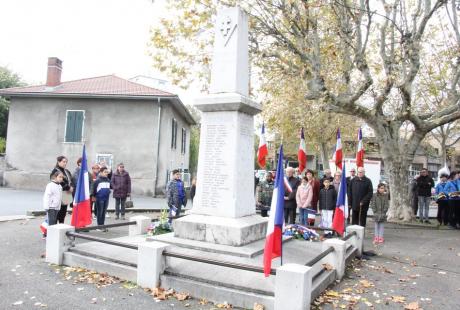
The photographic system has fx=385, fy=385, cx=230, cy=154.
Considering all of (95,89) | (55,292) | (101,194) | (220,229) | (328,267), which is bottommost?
(55,292)

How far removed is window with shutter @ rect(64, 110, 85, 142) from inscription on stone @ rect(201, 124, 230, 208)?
60.9ft

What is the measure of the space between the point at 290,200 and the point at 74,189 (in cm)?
622

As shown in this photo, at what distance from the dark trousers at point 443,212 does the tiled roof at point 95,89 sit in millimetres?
14954

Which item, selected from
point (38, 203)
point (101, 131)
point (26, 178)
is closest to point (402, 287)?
point (38, 203)

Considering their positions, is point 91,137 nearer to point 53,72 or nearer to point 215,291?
point 53,72

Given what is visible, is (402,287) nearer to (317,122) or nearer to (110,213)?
(110,213)

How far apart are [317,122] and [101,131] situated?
14436 mm

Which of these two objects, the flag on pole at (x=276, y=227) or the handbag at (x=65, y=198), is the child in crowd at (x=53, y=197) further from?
the flag on pole at (x=276, y=227)

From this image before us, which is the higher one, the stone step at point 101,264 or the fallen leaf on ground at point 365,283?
the stone step at point 101,264

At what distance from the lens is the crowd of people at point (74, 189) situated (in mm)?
8312

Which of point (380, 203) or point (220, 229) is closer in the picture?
point (220, 229)

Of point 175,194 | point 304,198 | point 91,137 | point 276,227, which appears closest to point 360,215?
point 304,198

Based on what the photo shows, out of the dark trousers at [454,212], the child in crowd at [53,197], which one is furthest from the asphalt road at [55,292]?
the dark trousers at [454,212]

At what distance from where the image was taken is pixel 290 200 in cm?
1173
